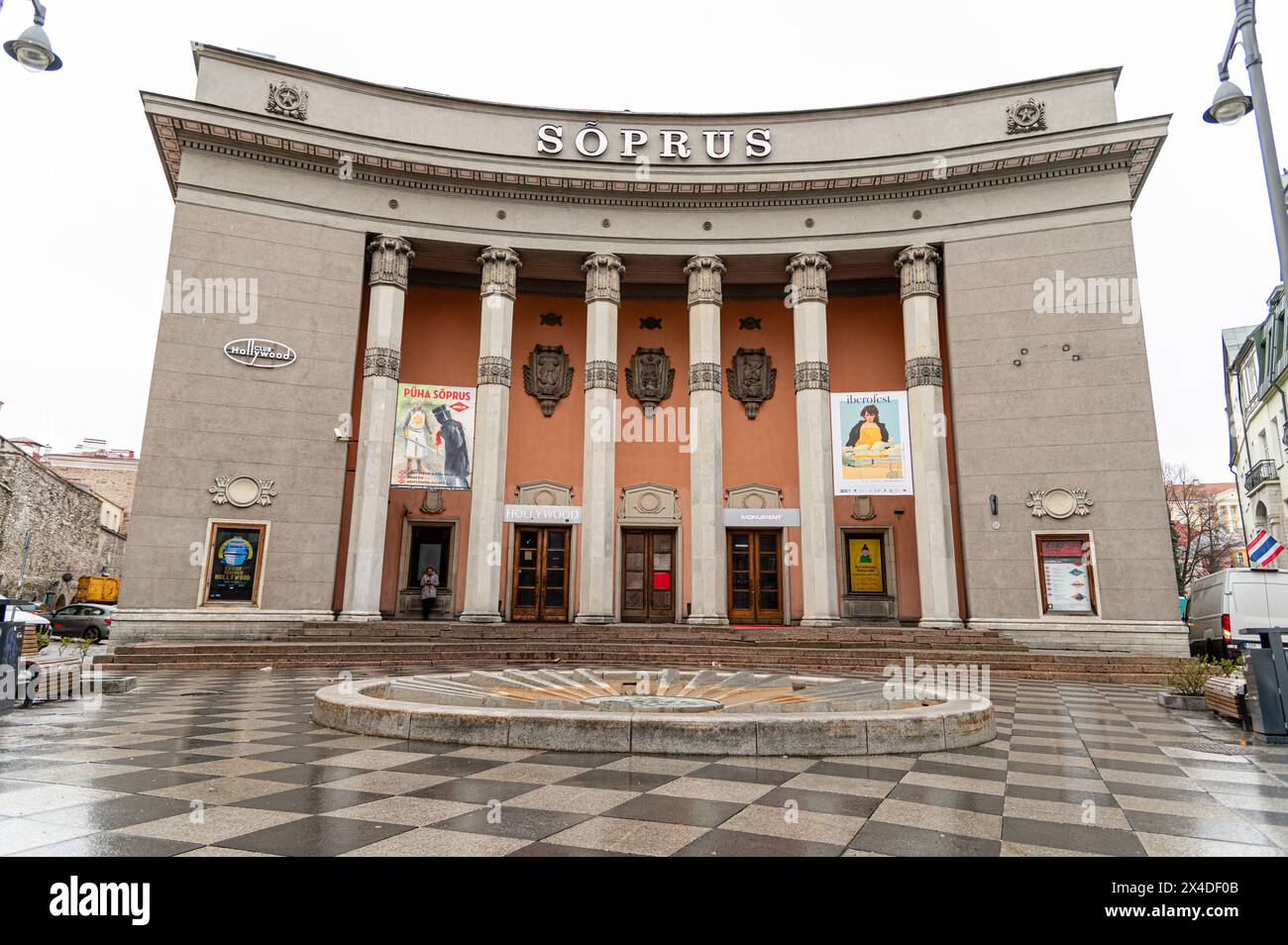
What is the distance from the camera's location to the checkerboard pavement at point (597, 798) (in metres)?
3.61

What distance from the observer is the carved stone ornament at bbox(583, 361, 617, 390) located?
71.7 ft

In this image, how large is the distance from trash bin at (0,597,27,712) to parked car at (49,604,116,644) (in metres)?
19.2

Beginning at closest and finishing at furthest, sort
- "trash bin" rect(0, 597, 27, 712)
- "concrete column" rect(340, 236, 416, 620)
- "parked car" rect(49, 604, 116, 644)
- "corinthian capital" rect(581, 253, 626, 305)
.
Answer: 1. "trash bin" rect(0, 597, 27, 712)
2. "concrete column" rect(340, 236, 416, 620)
3. "corinthian capital" rect(581, 253, 626, 305)
4. "parked car" rect(49, 604, 116, 644)

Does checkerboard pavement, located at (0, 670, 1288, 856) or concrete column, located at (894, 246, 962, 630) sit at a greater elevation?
concrete column, located at (894, 246, 962, 630)

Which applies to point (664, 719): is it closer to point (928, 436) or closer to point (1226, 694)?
point (1226, 694)

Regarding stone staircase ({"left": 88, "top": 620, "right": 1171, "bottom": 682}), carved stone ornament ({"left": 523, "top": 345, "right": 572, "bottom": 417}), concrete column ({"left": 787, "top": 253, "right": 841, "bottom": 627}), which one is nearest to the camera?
Answer: stone staircase ({"left": 88, "top": 620, "right": 1171, "bottom": 682})

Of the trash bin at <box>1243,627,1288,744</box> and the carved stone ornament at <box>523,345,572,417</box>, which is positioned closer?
the trash bin at <box>1243,627,1288,744</box>

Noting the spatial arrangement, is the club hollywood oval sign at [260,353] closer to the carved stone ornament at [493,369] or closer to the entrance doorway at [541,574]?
the carved stone ornament at [493,369]

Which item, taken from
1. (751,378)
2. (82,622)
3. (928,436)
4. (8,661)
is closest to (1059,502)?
(928,436)

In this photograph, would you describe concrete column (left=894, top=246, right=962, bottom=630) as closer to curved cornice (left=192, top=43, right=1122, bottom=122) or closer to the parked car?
curved cornice (left=192, top=43, right=1122, bottom=122)
